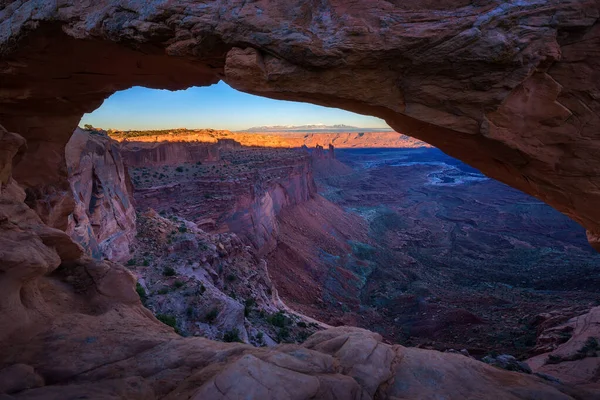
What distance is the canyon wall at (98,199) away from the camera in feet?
38.4

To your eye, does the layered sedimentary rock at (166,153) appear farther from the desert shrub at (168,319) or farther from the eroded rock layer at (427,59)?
the eroded rock layer at (427,59)

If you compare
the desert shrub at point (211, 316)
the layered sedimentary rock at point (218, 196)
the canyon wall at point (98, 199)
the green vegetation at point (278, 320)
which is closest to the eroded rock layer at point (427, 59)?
the canyon wall at point (98, 199)

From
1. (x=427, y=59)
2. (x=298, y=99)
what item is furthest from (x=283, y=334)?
(x=427, y=59)

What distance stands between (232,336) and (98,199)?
25.2 feet

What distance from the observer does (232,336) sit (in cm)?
1083

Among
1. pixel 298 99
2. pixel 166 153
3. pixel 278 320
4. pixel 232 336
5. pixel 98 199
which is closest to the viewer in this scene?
pixel 298 99

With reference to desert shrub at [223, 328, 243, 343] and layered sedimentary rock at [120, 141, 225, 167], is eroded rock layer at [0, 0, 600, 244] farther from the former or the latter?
layered sedimentary rock at [120, 141, 225, 167]

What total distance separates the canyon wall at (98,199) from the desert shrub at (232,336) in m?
5.52

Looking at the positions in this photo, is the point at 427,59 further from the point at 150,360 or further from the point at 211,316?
the point at 211,316

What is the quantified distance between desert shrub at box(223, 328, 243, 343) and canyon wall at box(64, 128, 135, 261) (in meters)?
5.52

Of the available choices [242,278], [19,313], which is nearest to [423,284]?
[242,278]

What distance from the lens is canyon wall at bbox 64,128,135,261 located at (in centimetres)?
1170

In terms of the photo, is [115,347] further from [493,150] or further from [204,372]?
[493,150]

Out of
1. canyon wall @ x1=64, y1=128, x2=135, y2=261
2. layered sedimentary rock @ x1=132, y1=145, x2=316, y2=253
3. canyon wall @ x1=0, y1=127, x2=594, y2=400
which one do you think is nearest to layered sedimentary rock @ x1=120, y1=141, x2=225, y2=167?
layered sedimentary rock @ x1=132, y1=145, x2=316, y2=253
